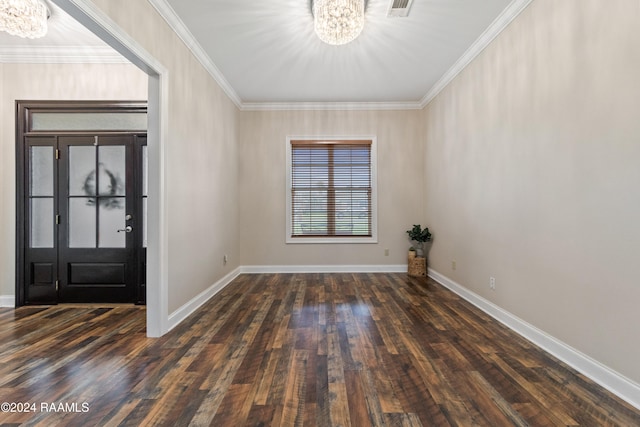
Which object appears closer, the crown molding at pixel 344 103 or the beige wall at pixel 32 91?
the crown molding at pixel 344 103

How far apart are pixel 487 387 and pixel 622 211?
4.35 ft

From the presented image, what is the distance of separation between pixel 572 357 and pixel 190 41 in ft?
14.5

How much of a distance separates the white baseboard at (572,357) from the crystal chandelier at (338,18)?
2.99 m

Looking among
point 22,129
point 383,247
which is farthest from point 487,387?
point 22,129

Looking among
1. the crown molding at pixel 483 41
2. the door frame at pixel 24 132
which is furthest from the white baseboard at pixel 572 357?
the door frame at pixel 24 132

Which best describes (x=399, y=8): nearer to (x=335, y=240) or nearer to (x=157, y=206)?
(x=157, y=206)

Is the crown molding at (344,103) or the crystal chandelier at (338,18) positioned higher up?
the crown molding at (344,103)

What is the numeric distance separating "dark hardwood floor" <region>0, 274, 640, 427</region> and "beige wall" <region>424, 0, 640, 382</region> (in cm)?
41

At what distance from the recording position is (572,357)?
6.66 feet

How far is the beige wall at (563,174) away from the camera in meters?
1.71

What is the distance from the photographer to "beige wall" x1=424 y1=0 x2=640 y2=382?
1.71 meters

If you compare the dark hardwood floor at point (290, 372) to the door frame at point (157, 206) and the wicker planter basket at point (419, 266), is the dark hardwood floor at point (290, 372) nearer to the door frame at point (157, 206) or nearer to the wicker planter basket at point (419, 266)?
the door frame at point (157, 206)

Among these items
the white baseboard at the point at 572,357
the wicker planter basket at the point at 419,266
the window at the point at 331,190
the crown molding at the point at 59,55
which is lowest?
the white baseboard at the point at 572,357

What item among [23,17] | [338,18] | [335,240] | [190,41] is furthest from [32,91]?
[335,240]
